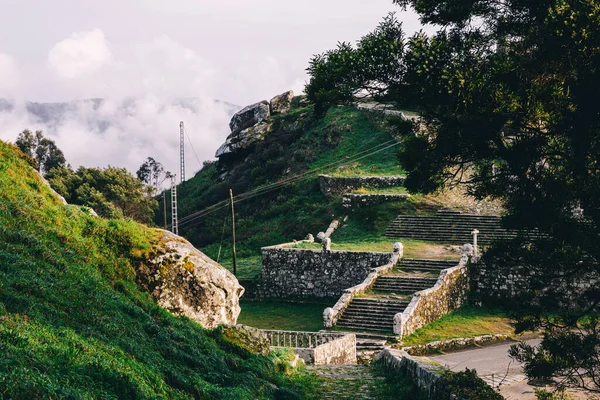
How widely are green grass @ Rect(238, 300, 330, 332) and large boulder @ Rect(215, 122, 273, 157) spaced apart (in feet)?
102

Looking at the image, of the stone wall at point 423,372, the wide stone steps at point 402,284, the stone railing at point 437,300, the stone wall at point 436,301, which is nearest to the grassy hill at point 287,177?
the wide stone steps at point 402,284

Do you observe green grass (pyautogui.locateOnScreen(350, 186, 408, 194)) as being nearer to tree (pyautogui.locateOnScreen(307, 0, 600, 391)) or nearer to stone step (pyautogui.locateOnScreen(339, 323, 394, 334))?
Answer: stone step (pyautogui.locateOnScreen(339, 323, 394, 334))

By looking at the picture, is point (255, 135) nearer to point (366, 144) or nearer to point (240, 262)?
point (366, 144)

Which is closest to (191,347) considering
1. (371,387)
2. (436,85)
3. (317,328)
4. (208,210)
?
(371,387)

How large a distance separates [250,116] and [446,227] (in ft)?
118

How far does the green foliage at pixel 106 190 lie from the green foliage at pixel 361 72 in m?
38.6

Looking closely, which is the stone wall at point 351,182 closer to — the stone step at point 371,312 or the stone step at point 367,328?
the stone step at point 371,312

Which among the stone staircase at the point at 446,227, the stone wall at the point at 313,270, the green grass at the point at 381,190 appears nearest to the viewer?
the stone wall at the point at 313,270

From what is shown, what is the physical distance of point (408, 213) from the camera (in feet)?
135

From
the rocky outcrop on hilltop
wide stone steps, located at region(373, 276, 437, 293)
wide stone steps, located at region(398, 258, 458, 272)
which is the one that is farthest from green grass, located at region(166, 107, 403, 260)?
wide stone steps, located at region(398, 258, 458, 272)

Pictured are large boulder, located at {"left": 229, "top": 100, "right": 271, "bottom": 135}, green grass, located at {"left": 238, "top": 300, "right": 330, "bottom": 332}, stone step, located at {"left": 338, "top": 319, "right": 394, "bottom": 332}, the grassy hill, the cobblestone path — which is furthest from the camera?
large boulder, located at {"left": 229, "top": 100, "right": 271, "bottom": 135}

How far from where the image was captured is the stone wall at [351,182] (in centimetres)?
4616

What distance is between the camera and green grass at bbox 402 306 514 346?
1104 inches

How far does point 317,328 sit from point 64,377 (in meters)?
23.4
